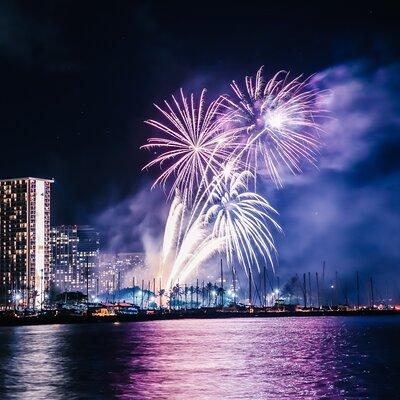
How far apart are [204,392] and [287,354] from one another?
1040 inches

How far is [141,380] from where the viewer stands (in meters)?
42.9

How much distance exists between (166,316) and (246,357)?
5639 inches

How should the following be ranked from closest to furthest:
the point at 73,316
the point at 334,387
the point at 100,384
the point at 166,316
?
the point at 334,387 < the point at 100,384 < the point at 73,316 < the point at 166,316

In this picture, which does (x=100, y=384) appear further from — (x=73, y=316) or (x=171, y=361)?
(x=73, y=316)

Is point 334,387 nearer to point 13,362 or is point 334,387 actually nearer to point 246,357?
point 246,357

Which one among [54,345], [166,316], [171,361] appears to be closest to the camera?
[171,361]

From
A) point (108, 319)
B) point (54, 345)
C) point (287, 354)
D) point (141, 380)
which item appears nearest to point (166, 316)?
point (108, 319)

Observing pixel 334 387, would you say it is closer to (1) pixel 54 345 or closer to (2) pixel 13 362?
(2) pixel 13 362

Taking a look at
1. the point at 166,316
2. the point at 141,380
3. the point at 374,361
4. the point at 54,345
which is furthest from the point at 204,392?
the point at 166,316

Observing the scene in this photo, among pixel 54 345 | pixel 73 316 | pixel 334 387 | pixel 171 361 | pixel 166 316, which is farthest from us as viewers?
pixel 166 316

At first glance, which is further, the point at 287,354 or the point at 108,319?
the point at 108,319

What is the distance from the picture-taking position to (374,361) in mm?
56562

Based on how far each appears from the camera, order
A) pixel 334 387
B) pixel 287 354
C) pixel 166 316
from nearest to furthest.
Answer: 1. pixel 334 387
2. pixel 287 354
3. pixel 166 316

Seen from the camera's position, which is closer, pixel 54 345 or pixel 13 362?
pixel 13 362
